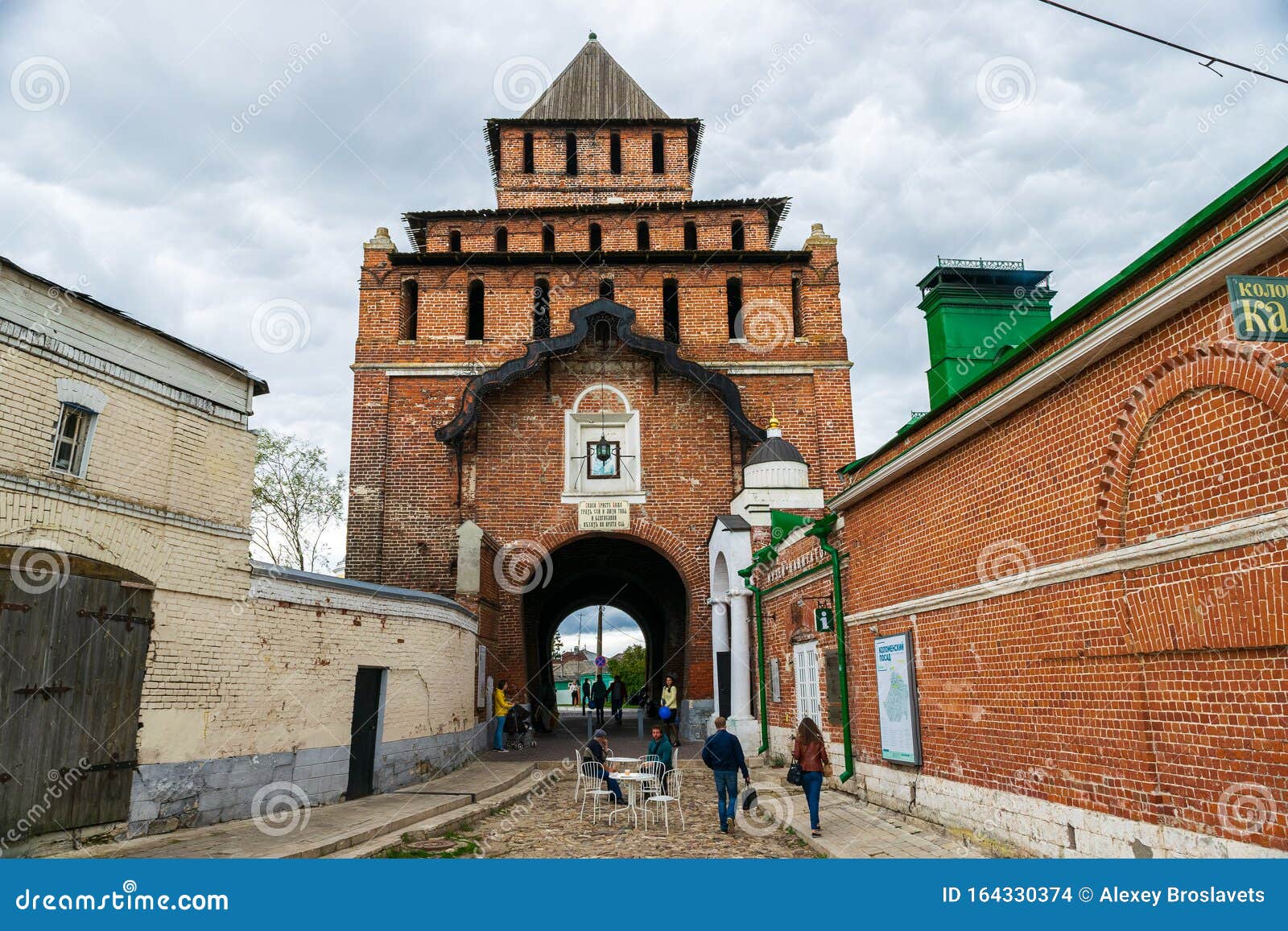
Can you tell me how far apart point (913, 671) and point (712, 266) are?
14237 millimetres

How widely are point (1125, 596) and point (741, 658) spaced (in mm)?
11269

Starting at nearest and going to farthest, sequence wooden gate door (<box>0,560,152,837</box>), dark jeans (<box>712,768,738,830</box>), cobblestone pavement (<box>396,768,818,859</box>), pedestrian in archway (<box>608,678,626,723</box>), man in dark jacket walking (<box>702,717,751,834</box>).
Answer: wooden gate door (<box>0,560,152,837</box>) → cobblestone pavement (<box>396,768,818,859</box>) → man in dark jacket walking (<box>702,717,751,834</box>) → dark jeans (<box>712,768,738,830</box>) → pedestrian in archway (<box>608,678,626,723</box>)

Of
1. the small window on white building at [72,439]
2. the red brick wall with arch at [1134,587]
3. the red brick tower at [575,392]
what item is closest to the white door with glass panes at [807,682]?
the red brick wall with arch at [1134,587]

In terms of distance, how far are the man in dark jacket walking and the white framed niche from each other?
10.5 meters

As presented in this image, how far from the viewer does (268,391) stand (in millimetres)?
10141

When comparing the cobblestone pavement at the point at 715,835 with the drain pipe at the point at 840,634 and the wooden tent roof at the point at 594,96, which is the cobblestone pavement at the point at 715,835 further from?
the wooden tent roof at the point at 594,96

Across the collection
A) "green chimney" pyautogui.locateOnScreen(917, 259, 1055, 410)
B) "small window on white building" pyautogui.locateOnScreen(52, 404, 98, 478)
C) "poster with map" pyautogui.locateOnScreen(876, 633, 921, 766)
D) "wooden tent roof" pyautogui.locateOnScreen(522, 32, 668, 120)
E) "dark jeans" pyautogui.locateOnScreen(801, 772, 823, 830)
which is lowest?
"dark jeans" pyautogui.locateOnScreen(801, 772, 823, 830)

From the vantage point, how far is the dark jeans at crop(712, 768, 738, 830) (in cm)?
930

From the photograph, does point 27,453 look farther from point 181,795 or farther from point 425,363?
point 425,363

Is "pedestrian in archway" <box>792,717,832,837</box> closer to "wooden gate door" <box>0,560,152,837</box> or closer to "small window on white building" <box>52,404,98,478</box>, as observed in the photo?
"wooden gate door" <box>0,560,152,837</box>

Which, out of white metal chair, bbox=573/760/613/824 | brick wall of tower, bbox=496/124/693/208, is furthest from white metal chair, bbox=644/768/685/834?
brick wall of tower, bbox=496/124/693/208

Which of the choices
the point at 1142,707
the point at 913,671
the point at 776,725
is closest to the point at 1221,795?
the point at 1142,707

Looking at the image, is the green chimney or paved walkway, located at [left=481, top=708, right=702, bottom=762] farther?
the green chimney

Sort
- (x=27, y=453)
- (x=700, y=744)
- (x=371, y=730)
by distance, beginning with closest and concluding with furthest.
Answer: (x=27, y=453), (x=371, y=730), (x=700, y=744)
